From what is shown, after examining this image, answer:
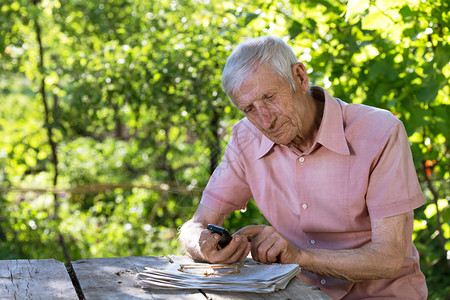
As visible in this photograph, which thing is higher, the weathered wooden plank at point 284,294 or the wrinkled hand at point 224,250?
the weathered wooden plank at point 284,294

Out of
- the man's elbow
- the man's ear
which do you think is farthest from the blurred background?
the man's elbow

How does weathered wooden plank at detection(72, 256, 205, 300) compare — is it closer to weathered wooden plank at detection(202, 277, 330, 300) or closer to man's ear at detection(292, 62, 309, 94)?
weathered wooden plank at detection(202, 277, 330, 300)

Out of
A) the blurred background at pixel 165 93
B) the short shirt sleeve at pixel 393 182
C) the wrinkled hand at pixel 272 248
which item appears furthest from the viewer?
the blurred background at pixel 165 93

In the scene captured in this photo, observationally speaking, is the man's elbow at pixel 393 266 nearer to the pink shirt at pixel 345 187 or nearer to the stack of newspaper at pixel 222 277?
the pink shirt at pixel 345 187

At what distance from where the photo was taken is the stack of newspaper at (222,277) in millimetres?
1646

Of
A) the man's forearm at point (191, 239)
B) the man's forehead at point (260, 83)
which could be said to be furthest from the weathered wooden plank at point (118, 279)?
the man's forehead at point (260, 83)

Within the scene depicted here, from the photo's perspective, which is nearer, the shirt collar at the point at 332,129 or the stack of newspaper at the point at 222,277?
the stack of newspaper at the point at 222,277

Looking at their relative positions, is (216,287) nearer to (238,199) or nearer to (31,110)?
(238,199)

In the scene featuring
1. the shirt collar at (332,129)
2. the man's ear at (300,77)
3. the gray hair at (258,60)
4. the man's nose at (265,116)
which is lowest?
the shirt collar at (332,129)

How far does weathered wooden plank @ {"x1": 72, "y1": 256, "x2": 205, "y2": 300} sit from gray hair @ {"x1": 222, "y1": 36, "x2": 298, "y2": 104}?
0.71 m

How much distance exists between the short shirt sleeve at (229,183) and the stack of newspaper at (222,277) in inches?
23.0

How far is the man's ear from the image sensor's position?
7.07 ft

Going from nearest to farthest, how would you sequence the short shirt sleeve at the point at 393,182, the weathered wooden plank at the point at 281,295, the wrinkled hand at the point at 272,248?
1. the weathered wooden plank at the point at 281,295
2. the wrinkled hand at the point at 272,248
3. the short shirt sleeve at the point at 393,182

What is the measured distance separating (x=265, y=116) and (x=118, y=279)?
79cm
